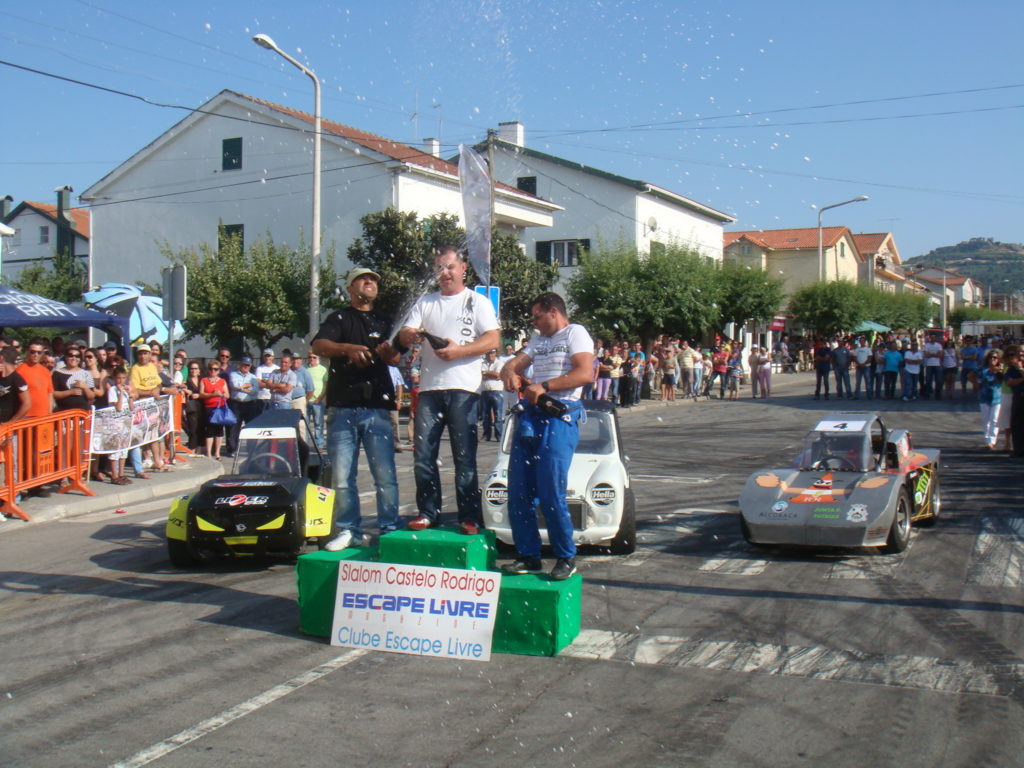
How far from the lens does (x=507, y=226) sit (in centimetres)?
3703

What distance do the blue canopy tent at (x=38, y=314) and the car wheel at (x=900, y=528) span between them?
40.0ft

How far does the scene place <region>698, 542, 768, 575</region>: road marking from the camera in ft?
26.2

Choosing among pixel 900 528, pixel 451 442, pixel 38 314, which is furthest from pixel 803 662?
pixel 38 314

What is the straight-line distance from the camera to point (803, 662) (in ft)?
17.7

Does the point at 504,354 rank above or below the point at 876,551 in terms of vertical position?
above

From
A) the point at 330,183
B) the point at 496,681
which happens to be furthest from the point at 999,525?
the point at 330,183

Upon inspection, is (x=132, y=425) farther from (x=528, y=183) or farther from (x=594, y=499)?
(x=528, y=183)

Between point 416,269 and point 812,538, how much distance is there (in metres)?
20.1

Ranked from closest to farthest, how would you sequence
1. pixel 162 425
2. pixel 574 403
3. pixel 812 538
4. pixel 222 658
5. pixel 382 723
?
pixel 382 723 < pixel 222 658 < pixel 574 403 < pixel 812 538 < pixel 162 425

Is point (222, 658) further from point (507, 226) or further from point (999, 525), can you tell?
point (507, 226)

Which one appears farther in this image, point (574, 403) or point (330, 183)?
point (330, 183)

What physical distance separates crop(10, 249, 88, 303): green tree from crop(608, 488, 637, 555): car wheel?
39.1 m

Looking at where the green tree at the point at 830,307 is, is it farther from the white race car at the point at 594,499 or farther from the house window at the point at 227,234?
the white race car at the point at 594,499

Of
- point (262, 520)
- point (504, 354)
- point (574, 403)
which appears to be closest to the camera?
point (574, 403)
